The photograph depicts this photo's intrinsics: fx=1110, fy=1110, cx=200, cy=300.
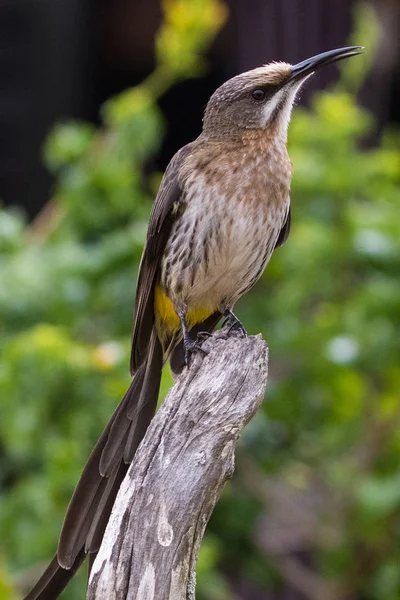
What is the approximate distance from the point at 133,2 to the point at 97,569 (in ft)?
19.3

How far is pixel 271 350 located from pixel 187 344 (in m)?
1.05

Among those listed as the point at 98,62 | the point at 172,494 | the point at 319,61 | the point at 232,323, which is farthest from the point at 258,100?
the point at 98,62

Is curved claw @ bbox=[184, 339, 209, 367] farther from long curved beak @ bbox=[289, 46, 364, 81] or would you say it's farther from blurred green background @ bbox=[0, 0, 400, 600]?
long curved beak @ bbox=[289, 46, 364, 81]

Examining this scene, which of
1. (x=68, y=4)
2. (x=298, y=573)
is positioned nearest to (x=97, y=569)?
(x=298, y=573)

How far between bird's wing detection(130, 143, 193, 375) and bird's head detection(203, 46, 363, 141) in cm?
15

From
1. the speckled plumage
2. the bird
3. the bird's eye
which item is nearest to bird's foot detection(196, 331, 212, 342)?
the bird

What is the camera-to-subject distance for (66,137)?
481 cm

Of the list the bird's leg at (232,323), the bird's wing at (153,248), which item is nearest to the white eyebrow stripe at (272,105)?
the bird's wing at (153,248)

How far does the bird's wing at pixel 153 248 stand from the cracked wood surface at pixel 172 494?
898 millimetres

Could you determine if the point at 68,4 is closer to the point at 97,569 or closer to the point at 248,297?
the point at 248,297

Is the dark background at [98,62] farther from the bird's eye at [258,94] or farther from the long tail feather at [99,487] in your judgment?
the long tail feather at [99,487]

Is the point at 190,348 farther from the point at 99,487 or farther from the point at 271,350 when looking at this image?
the point at 271,350

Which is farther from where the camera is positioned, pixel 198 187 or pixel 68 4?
pixel 68 4

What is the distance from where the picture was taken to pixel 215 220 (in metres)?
3.51
